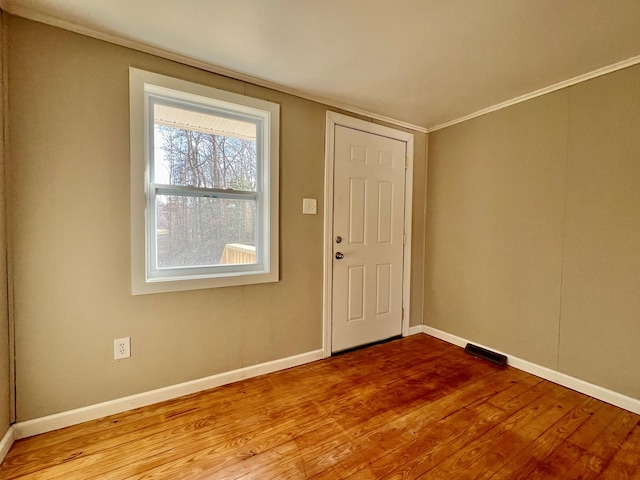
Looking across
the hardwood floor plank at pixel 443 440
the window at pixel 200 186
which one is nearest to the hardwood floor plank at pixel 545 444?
the hardwood floor plank at pixel 443 440

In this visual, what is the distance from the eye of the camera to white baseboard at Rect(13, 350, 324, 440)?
1.58 meters

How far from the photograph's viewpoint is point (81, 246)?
1668 millimetres

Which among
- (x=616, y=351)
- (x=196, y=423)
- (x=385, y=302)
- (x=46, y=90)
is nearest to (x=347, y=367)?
(x=385, y=302)

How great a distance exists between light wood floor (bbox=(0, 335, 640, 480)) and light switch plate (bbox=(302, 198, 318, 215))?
4.41 ft

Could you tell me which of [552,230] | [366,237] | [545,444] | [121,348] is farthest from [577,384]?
[121,348]

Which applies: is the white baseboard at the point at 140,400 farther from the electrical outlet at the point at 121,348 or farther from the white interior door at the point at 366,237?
the white interior door at the point at 366,237

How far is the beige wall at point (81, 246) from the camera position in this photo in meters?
1.54

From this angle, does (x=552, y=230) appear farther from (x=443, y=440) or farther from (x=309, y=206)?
(x=309, y=206)

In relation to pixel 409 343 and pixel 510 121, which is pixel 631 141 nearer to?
pixel 510 121

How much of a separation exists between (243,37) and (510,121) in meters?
2.25

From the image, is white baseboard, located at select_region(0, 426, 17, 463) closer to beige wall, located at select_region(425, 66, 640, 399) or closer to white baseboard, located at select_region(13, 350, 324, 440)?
white baseboard, located at select_region(13, 350, 324, 440)

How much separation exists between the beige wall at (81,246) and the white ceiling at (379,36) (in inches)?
7.4

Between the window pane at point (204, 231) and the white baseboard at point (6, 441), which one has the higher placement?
the window pane at point (204, 231)

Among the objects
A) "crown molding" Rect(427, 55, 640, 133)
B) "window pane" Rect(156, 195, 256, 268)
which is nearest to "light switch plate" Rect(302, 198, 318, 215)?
"window pane" Rect(156, 195, 256, 268)
